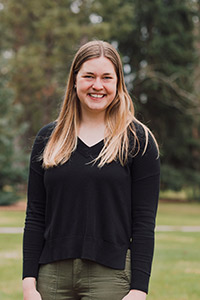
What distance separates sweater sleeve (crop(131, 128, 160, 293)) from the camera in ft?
6.52

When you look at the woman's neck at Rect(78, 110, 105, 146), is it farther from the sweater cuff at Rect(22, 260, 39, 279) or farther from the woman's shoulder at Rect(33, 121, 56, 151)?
the sweater cuff at Rect(22, 260, 39, 279)

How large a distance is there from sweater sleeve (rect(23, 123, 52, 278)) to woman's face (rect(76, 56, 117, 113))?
0.90 ft

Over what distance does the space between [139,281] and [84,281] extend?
0.23 meters

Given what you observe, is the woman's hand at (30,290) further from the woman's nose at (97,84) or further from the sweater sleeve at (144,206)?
the woman's nose at (97,84)

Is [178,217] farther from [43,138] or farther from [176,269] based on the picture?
[43,138]

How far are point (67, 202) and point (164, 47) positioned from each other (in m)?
25.5

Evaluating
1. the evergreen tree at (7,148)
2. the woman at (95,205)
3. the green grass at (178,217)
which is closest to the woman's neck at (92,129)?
the woman at (95,205)

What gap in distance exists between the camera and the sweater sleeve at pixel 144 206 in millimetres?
1987

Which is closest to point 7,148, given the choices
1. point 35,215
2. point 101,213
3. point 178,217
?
point 178,217

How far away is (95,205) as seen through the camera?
1998mm

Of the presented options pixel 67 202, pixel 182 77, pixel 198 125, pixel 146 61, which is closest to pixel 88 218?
pixel 67 202

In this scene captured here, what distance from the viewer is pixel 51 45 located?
90.5 ft

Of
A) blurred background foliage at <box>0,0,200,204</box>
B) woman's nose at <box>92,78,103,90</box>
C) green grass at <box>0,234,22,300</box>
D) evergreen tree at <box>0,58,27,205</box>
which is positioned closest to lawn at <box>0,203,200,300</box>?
green grass at <box>0,234,22,300</box>

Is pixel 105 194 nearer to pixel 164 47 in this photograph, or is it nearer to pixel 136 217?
pixel 136 217
